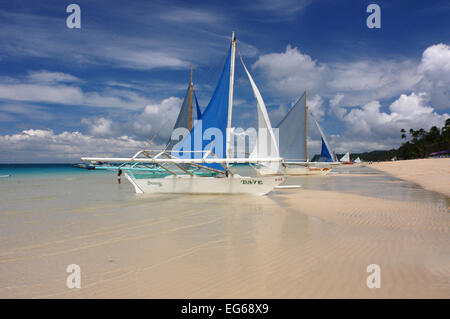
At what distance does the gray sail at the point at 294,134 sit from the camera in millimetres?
42125

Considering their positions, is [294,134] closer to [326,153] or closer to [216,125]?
[326,153]

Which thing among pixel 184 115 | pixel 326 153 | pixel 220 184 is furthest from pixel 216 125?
pixel 326 153

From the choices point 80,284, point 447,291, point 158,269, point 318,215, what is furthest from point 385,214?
point 80,284

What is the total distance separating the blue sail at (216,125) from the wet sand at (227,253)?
5.72m

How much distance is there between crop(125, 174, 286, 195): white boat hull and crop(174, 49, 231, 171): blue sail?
128 centimetres

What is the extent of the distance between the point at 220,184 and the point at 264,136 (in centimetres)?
450

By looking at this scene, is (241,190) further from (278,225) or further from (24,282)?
(24,282)

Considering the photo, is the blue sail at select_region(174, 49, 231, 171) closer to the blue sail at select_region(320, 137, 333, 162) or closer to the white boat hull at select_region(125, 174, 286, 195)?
the white boat hull at select_region(125, 174, 286, 195)

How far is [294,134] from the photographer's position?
42219 millimetres

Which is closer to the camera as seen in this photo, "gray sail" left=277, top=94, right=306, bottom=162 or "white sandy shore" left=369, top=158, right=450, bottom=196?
"white sandy shore" left=369, top=158, right=450, bottom=196

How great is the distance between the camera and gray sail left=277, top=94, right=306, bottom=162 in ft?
138

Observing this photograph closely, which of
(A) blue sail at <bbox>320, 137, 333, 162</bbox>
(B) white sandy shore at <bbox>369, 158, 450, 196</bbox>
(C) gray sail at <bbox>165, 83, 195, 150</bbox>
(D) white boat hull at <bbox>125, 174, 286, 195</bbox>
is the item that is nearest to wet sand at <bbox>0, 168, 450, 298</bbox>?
(D) white boat hull at <bbox>125, 174, 286, 195</bbox>

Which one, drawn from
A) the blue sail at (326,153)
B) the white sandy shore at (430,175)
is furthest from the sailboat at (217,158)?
the blue sail at (326,153)
